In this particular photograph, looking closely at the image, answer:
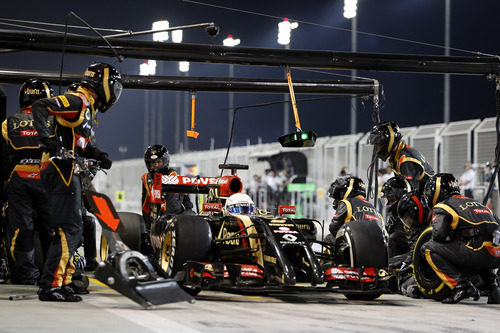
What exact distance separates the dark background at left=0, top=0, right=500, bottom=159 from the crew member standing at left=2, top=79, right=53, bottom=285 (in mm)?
2378

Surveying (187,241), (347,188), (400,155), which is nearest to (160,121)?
(400,155)

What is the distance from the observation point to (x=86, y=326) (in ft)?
15.0

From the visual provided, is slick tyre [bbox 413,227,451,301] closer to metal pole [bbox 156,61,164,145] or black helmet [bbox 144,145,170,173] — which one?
black helmet [bbox 144,145,170,173]

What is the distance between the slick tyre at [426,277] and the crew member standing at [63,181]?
10.7 feet

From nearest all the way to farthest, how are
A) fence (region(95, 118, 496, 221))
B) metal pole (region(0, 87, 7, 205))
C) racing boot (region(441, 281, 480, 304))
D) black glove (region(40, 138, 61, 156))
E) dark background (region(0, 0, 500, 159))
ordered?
1. black glove (region(40, 138, 61, 156))
2. racing boot (region(441, 281, 480, 304))
3. metal pole (region(0, 87, 7, 205))
4. dark background (region(0, 0, 500, 159))
5. fence (region(95, 118, 496, 221))

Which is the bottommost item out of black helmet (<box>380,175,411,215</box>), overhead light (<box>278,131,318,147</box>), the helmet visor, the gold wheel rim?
the gold wheel rim

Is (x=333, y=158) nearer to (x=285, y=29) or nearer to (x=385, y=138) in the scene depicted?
(x=285, y=29)

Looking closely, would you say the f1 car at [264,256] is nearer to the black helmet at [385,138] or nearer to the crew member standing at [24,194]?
the crew member standing at [24,194]

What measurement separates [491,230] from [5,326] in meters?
4.64

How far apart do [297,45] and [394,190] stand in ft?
28.6

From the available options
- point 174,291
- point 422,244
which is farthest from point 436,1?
point 174,291

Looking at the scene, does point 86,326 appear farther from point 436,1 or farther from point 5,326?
point 436,1

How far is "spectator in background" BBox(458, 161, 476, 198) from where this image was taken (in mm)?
16000

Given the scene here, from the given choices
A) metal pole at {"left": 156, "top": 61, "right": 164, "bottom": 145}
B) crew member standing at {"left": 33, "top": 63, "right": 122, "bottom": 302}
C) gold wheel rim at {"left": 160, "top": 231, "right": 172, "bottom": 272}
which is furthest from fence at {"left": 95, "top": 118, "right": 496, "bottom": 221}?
crew member standing at {"left": 33, "top": 63, "right": 122, "bottom": 302}
